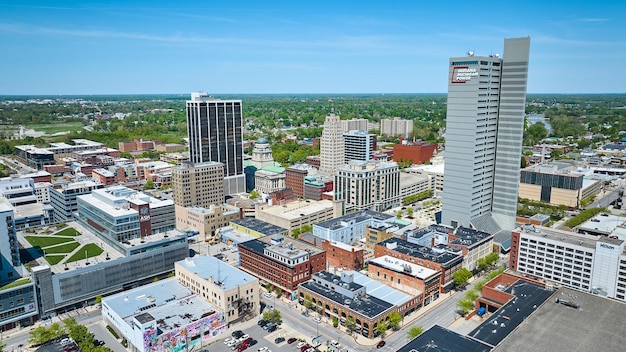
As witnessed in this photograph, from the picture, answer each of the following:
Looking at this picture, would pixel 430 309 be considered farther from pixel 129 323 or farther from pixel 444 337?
pixel 129 323

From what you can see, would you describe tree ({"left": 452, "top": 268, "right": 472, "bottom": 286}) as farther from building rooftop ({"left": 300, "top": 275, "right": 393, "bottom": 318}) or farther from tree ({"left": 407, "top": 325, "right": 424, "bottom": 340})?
tree ({"left": 407, "top": 325, "right": 424, "bottom": 340})

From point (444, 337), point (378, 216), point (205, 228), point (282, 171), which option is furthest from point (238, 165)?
point (444, 337)

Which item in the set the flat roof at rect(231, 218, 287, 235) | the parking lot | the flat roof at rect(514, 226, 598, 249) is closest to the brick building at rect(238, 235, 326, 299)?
the parking lot

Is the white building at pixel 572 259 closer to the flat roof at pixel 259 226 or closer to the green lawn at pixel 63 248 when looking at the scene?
the flat roof at pixel 259 226

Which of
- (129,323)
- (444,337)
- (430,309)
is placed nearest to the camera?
(444,337)

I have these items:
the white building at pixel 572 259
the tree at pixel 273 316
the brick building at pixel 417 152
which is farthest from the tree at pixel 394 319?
the brick building at pixel 417 152

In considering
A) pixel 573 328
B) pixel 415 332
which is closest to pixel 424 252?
pixel 415 332

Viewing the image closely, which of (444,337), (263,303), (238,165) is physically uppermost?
(238,165)
